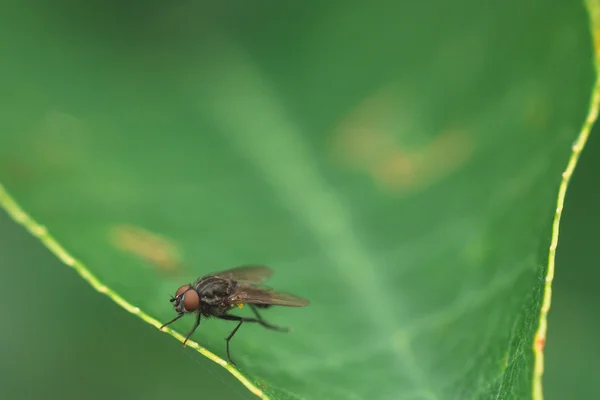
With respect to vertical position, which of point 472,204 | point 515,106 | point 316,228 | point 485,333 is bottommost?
point 485,333

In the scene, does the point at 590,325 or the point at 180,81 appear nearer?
the point at 590,325

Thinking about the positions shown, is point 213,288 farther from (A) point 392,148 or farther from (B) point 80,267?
(B) point 80,267

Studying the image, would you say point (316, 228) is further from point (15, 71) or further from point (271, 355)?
point (15, 71)

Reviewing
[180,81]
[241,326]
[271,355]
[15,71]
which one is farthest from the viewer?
[180,81]

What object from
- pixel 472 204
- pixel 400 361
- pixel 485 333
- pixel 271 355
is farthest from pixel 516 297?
pixel 271 355

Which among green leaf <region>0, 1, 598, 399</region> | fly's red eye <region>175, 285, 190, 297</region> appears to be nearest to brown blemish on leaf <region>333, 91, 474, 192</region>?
green leaf <region>0, 1, 598, 399</region>

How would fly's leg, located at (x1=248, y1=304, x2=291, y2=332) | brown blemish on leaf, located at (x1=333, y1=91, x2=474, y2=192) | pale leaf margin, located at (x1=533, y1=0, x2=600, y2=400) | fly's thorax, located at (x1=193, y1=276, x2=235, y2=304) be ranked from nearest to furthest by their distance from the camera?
pale leaf margin, located at (x1=533, y1=0, x2=600, y2=400)
fly's leg, located at (x1=248, y1=304, x2=291, y2=332)
brown blemish on leaf, located at (x1=333, y1=91, x2=474, y2=192)
fly's thorax, located at (x1=193, y1=276, x2=235, y2=304)

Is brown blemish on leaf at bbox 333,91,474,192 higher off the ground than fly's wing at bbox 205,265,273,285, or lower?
higher

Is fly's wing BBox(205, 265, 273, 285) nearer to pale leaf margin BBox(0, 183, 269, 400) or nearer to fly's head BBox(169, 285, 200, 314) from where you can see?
fly's head BBox(169, 285, 200, 314)
